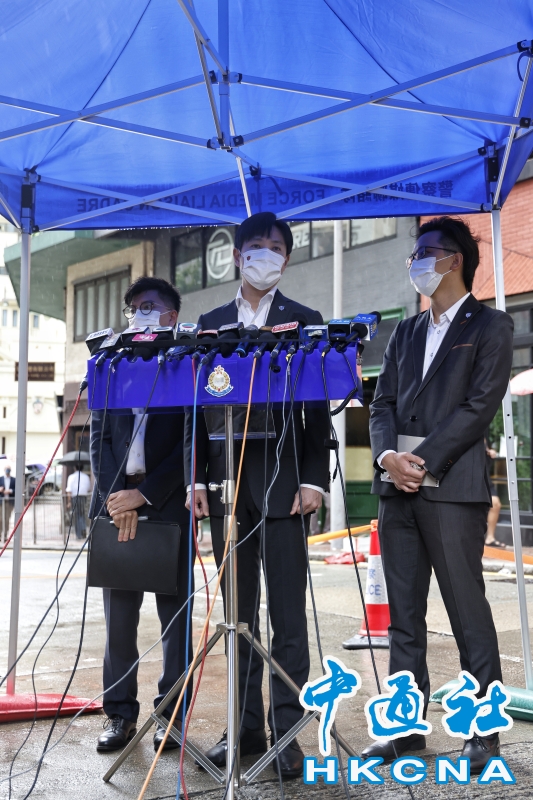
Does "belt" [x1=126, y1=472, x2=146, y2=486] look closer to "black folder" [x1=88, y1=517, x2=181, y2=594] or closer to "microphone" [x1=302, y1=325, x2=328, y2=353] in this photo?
"black folder" [x1=88, y1=517, x2=181, y2=594]

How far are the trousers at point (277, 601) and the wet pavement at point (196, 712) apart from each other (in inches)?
11.6

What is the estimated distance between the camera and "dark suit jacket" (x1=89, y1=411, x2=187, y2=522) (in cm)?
425

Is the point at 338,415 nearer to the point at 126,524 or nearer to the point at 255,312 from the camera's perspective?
the point at 255,312

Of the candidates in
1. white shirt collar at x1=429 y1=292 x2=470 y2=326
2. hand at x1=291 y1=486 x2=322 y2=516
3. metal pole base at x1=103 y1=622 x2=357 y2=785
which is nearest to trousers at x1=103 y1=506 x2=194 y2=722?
metal pole base at x1=103 y1=622 x2=357 y2=785

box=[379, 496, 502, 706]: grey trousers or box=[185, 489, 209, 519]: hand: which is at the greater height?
box=[185, 489, 209, 519]: hand

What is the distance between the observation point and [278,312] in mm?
4059

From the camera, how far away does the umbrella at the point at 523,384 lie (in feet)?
40.7

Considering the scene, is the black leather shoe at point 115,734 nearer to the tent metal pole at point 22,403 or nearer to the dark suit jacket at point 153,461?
the tent metal pole at point 22,403

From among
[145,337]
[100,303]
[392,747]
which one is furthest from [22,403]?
[100,303]

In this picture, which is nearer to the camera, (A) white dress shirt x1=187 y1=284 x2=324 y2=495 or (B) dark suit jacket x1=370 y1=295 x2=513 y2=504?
(B) dark suit jacket x1=370 y1=295 x2=513 y2=504

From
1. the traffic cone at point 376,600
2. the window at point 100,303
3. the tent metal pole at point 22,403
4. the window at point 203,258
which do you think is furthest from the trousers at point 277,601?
the window at point 100,303

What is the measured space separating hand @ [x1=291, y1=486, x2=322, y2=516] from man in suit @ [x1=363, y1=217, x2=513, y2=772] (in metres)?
0.39

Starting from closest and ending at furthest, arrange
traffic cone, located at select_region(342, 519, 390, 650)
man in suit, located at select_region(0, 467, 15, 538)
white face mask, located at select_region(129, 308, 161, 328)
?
white face mask, located at select_region(129, 308, 161, 328) < traffic cone, located at select_region(342, 519, 390, 650) < man in suit, located at select_region(0, 467, 15, 538)

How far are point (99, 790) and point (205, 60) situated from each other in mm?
3400
